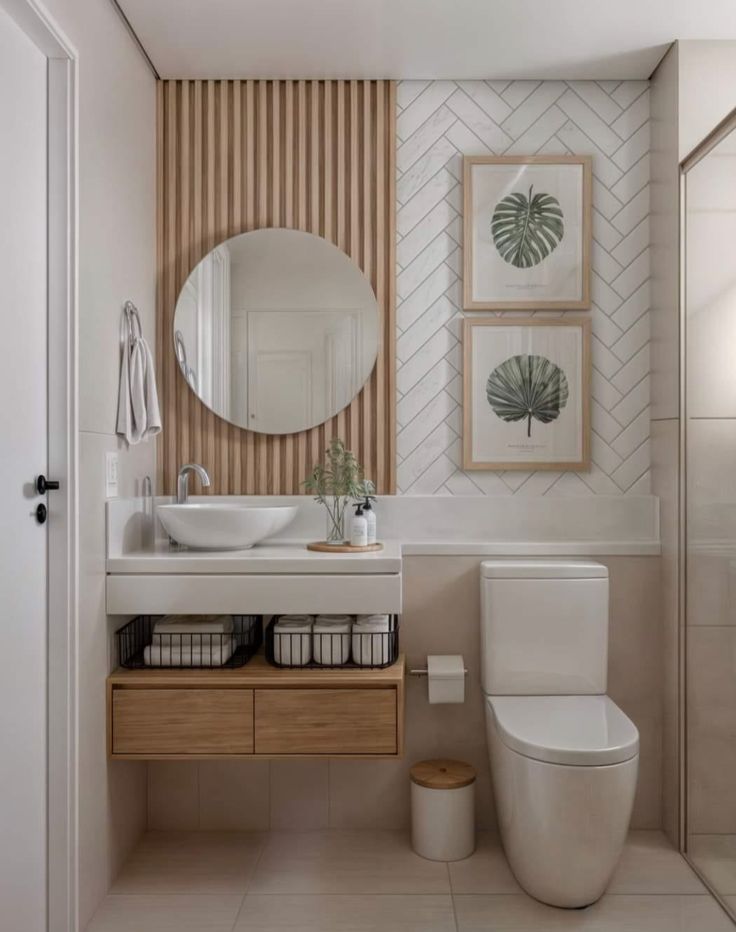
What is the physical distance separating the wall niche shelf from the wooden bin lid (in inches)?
Result: 10.5

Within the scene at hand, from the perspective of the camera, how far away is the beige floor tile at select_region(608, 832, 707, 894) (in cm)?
221

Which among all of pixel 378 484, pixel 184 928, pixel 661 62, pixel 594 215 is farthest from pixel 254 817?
pixel 661 62

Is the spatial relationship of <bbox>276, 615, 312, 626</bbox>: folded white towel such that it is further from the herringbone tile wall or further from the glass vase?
the herringbone tile wall

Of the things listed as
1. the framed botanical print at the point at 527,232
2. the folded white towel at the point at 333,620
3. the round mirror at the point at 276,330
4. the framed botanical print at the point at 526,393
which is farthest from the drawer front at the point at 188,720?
the framed botanical print at the point at 527,232

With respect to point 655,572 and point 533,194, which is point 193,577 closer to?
point 655,572

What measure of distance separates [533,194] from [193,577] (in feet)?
5.63

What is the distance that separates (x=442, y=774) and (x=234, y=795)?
2.31 ft

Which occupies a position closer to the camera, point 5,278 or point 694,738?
point 5,278

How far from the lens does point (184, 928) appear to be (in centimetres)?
204

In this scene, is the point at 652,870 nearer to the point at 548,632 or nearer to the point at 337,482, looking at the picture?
the point at 548,632

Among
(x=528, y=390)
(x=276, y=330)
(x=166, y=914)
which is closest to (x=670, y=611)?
(x=528, y=390)

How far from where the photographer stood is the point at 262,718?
2205mm

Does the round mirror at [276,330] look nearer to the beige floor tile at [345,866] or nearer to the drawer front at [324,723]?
the drawer front at [324,723]

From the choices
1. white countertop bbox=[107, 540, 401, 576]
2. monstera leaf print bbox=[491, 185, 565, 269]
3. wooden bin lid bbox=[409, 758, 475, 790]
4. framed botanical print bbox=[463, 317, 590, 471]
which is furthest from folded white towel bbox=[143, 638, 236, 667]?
monstera leaf print bbox=[491, 185, 565, 269]
